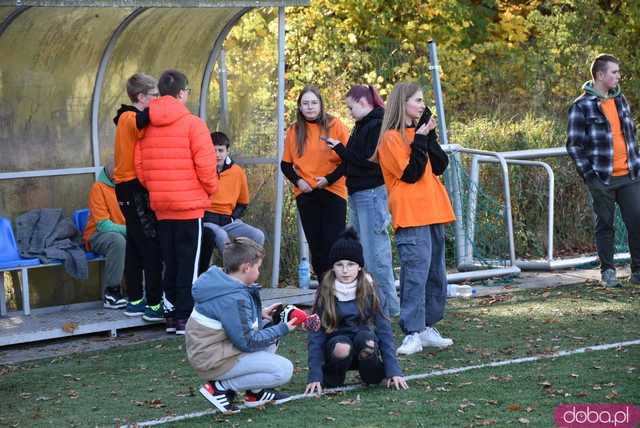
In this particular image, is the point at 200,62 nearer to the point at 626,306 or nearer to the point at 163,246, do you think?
the point at 163,246

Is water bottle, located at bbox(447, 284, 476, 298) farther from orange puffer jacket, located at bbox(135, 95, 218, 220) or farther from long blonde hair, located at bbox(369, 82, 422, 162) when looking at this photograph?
long blonde hair, located at bbox(369, 82, 422, 162)

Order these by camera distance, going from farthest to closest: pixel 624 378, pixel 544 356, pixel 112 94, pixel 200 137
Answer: pixel 112 94
pixel 200 137
pixel 544 356
pixel 624 378

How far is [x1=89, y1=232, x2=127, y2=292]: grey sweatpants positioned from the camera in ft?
34.0

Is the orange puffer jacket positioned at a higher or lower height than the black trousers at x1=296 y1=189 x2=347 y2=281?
higher

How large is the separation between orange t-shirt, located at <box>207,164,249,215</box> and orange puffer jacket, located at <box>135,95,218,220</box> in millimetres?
963

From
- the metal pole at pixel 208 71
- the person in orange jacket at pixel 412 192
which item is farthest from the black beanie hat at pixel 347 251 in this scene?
the metal pole at pixel 208 71

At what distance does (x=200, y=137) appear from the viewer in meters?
9.28

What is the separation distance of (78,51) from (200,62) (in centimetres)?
116

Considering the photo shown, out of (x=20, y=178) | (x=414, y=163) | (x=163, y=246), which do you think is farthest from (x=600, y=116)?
(x=20, y=178)

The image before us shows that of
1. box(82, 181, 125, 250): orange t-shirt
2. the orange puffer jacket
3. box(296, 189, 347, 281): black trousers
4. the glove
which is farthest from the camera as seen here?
box(82, 181, 125, 250): orange t-shirt

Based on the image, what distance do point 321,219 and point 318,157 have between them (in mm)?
502

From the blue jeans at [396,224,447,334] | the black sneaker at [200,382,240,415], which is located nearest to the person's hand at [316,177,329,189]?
the blue jeans at [396,224,447,334]

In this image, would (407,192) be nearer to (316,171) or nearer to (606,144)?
(316,171)

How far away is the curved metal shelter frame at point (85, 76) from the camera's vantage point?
415 inches
